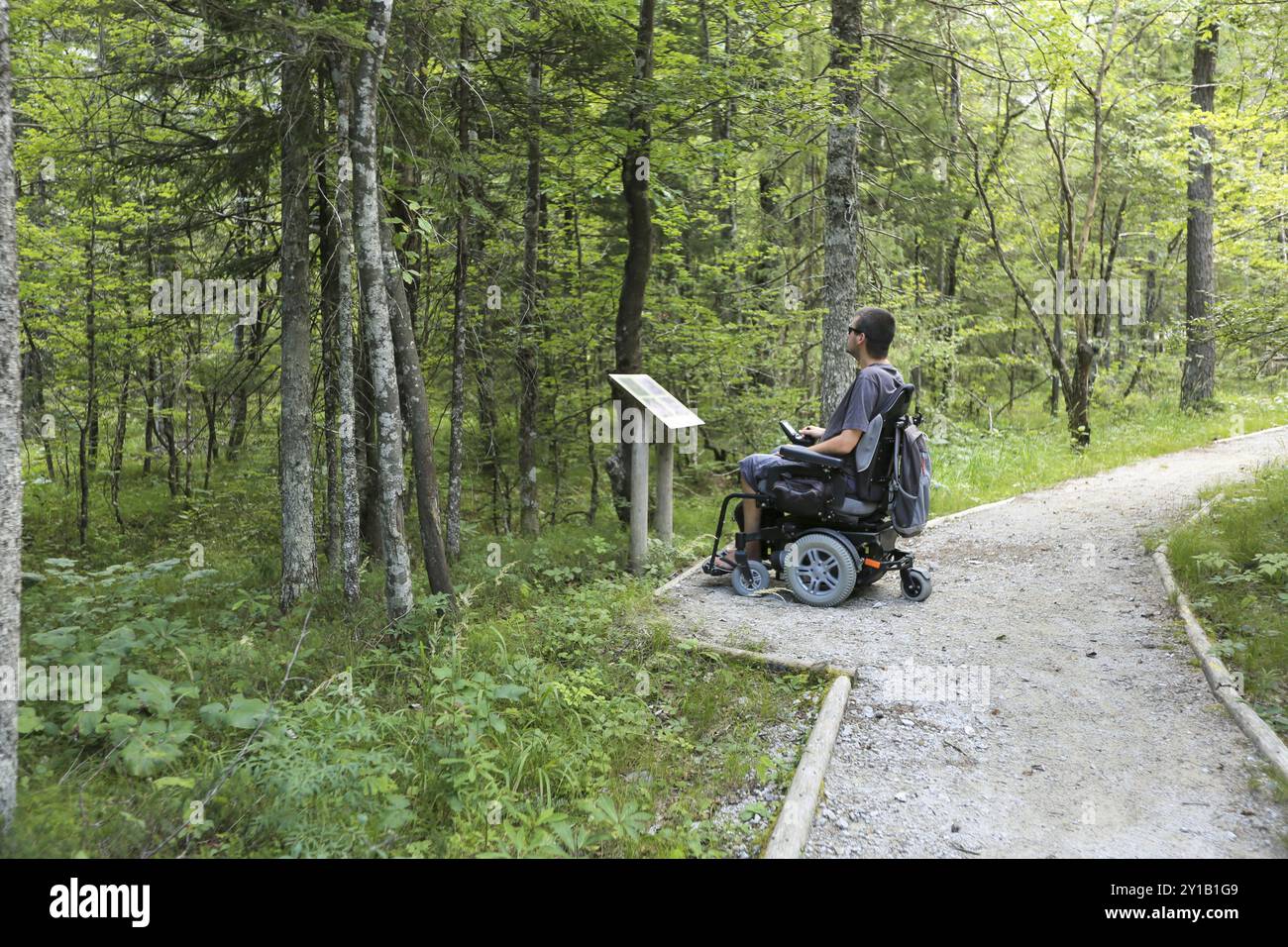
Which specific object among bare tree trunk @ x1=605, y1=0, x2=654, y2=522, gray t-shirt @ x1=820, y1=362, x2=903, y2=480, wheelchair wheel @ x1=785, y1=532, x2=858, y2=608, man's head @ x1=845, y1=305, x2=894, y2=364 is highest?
bare tree trunk @ x1=605, y1=0, x2=654, y2=522

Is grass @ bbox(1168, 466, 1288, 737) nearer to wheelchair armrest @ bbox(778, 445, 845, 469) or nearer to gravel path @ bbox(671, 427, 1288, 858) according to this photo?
gravel path @ bbox(671, 427, 1288, 858)

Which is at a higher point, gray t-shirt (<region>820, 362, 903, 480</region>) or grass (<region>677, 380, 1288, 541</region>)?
gray t-shirt (<region>820, 362, 903, 480</region>)

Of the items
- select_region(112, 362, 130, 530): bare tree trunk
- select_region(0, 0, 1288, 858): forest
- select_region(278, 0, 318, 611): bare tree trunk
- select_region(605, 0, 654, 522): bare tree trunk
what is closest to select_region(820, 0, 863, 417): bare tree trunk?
select_region(0, 0, 1288, 858): forest

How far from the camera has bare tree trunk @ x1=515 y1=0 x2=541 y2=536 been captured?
1017 centimetres

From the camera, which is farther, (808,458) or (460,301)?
(460,301)

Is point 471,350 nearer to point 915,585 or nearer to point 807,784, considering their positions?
point 915,585

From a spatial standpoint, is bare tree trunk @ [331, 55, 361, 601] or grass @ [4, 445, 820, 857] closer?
grass @ [4, 445, 820, 857]

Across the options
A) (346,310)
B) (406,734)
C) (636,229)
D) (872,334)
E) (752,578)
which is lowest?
(406,734)

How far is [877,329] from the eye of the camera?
6434 millimetres

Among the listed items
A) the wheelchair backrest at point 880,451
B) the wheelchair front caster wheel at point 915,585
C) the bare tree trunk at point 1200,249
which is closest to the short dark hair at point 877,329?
the wheelchair backrest at point 880,451

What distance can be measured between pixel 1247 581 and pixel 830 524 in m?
3.13

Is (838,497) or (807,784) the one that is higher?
(838,497)

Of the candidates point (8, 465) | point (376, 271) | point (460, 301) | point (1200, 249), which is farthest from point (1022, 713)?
point (1200, 249)

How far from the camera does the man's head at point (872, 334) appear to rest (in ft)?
21.1
